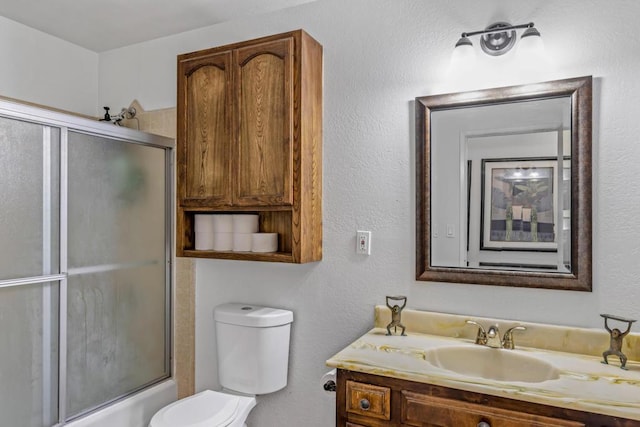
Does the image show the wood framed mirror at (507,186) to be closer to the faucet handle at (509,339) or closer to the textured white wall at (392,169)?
the textured white wall at (392,169)

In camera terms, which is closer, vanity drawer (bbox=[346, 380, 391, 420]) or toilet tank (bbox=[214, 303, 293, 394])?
vanity drawer (bbox=[346, 380, 391, 420])

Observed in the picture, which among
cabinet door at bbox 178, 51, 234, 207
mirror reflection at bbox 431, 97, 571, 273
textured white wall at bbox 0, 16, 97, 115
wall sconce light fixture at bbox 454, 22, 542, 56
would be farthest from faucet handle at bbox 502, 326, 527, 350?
textured white wall at bbox 0, 16, 97, 115

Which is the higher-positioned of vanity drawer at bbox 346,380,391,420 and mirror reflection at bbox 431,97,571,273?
mirror reflection at bbox 431,97,571,273

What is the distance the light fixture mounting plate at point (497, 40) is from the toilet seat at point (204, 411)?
6.21 ft

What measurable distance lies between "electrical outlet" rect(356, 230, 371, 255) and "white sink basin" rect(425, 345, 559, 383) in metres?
0.54

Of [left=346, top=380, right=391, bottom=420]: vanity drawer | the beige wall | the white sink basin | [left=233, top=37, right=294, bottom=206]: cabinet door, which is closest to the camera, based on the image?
[left=346, top=380, right=391, bottom=420]: vanity drawer

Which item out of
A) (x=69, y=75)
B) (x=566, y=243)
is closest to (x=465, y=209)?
(x=566, y=243)

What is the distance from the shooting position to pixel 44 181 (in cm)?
191

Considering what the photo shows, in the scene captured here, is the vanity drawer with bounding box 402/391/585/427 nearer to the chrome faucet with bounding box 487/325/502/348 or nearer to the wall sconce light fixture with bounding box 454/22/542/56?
the chrome faucet with bounding box 487/325/502/348

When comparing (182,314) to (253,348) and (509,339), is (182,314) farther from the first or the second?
(509,339)

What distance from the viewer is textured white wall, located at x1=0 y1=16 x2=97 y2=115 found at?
2348mm

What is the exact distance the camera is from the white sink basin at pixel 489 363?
62.0 inches

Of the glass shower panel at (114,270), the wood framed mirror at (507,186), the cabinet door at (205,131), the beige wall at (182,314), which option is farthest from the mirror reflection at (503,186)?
the glass shower panel at (114,270)

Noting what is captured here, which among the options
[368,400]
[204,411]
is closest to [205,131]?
[204,411]
